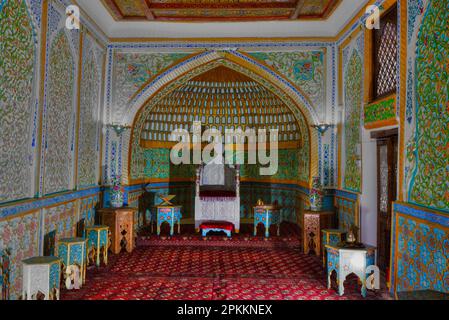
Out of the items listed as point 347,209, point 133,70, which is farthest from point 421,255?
point 133,70

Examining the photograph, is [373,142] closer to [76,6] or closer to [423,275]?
[423,275]

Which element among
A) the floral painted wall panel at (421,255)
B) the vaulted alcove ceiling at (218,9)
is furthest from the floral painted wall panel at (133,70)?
the floral painted wall panel at (421,255)

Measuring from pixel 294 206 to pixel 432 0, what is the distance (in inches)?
239

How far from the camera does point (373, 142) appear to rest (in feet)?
18.1

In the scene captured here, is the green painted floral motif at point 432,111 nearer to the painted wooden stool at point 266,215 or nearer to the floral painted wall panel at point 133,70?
the painted wooden stool at point 266,215

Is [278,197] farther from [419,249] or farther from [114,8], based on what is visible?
[114,8]

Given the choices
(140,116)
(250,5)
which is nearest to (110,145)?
(140,116)

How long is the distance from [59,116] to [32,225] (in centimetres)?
167

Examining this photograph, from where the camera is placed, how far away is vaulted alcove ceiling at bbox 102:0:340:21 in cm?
614

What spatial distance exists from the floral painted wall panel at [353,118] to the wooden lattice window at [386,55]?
1.38 ft

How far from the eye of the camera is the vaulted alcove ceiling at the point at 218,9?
20.2 feet

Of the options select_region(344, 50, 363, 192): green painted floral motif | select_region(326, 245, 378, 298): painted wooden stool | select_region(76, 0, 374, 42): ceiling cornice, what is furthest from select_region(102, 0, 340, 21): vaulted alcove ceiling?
select_region(326, 245, 378, 298): painted wooden stool

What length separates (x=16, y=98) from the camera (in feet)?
13.2

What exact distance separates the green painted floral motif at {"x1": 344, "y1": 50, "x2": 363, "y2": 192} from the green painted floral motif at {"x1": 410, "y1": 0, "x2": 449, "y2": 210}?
1.98 m
